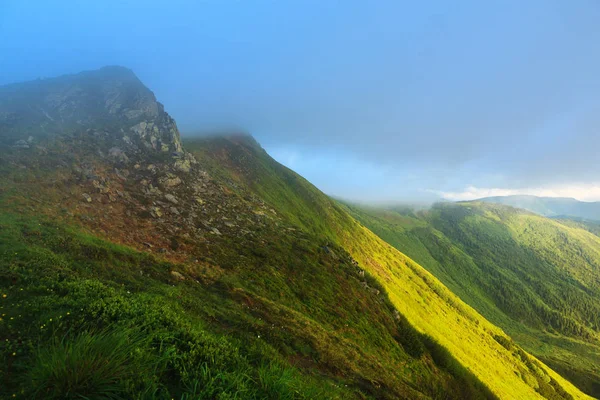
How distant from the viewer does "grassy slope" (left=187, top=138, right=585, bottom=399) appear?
71.4 meters

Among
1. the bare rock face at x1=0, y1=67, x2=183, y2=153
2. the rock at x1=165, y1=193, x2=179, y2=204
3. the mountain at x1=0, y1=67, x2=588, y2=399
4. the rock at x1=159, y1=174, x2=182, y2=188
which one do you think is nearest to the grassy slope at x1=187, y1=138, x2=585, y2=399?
the mountain at x1=0, y1=67, x2=588, y2=399

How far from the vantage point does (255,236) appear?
39312 mm

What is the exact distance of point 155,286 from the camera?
54.9 feet

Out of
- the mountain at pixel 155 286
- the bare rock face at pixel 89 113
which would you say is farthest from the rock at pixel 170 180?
the bare rock face at pixel 89 113

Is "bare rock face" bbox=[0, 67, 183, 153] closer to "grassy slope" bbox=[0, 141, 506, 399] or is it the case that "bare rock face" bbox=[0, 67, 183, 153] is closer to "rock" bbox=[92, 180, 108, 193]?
"rock" bbox=[92, 180, 108, 193]

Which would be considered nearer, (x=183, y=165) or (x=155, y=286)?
(x=155, y=286)

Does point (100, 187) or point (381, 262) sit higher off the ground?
point (100, 187)

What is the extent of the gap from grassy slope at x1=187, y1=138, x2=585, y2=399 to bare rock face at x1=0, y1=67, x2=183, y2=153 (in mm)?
21394

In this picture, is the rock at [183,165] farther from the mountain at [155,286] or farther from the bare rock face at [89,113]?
the bare rock face at [89,113]

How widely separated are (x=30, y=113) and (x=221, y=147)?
188 ft

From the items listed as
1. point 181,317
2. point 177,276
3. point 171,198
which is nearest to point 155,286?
point 177,276

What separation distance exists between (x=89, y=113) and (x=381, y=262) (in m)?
88.6

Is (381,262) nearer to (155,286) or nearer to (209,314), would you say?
(209,314)

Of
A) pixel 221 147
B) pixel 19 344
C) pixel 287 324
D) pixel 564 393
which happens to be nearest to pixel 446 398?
pixel 287 324
